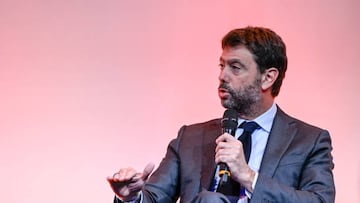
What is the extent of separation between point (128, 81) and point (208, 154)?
0.53m

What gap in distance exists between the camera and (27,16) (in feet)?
7.13

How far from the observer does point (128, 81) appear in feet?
7.16

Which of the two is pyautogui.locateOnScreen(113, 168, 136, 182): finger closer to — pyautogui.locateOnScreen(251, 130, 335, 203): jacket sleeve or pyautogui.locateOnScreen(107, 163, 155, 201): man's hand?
pyautogui.locateOnScreen(107, 163, 155, 201): man's hand

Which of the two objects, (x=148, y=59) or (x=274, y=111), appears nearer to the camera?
(x=274, y=111)

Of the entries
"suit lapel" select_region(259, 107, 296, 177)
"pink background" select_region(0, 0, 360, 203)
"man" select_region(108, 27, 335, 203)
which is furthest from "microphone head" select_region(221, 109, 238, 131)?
"pink background" select_region(0, 0, 360, 203)

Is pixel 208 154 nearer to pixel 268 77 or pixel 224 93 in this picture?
pixel 224 93

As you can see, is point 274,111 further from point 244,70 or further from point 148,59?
point 148,59

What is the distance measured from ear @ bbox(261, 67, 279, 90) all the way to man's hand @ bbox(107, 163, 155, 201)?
44 centimetres

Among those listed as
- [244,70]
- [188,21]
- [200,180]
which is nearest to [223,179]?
[200,180]

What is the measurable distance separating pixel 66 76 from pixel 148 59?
1.00 ft

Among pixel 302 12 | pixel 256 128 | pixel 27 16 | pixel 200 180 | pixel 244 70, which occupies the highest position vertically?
pixel 27 16

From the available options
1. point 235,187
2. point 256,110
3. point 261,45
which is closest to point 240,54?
point 261,45

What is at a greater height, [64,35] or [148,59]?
[64,35]

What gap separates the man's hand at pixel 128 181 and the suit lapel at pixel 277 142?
1.05 feet
